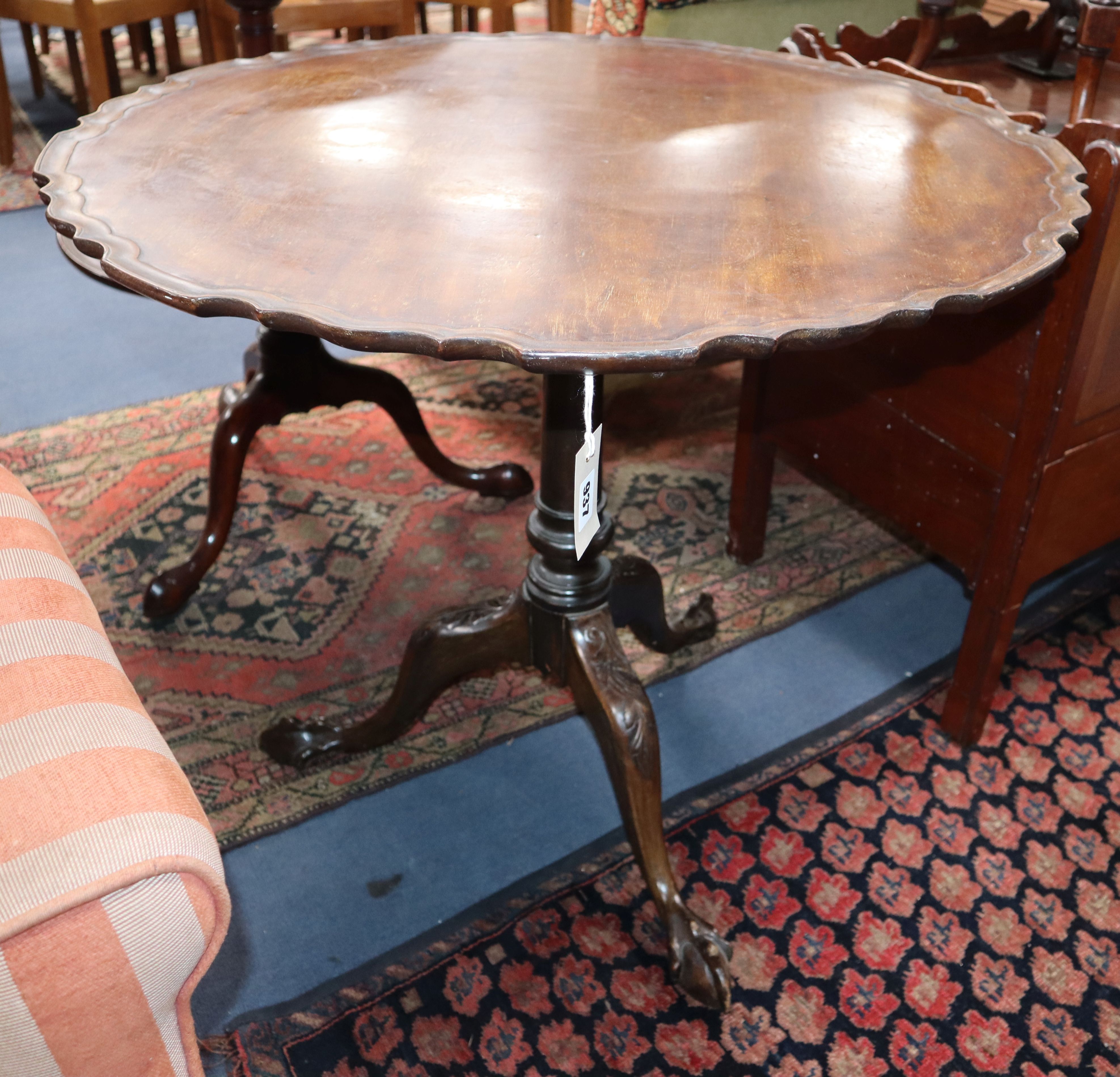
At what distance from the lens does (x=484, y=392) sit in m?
2.19

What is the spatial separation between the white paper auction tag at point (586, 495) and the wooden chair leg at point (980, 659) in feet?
1.80

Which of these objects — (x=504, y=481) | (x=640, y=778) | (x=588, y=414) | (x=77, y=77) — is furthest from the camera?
(x=77, y=77)

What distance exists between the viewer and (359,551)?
5.61 ft

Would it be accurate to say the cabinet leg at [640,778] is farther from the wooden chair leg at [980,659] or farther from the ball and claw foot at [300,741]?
the wooden chair leg at [980,659]

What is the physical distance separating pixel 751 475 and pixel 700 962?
0.80 metres

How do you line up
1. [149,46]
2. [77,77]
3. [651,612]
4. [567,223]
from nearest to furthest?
[567,223], [651,612], [77,77], [149,46]

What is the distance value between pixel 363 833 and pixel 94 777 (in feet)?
2.27

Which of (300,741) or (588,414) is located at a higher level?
(588,414)

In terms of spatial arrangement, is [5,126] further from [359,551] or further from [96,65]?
[359,551]

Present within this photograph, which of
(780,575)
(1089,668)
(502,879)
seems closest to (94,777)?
(502,879)

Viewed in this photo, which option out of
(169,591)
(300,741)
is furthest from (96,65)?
(300,741)

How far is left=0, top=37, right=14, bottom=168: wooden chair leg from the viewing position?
3230 millimetres

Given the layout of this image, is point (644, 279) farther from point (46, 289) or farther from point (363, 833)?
point (46, 289)

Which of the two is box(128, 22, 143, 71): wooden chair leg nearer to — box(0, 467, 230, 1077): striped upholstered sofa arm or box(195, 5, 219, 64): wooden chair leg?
box(195, 5, 219, 64): wooden chair leg
